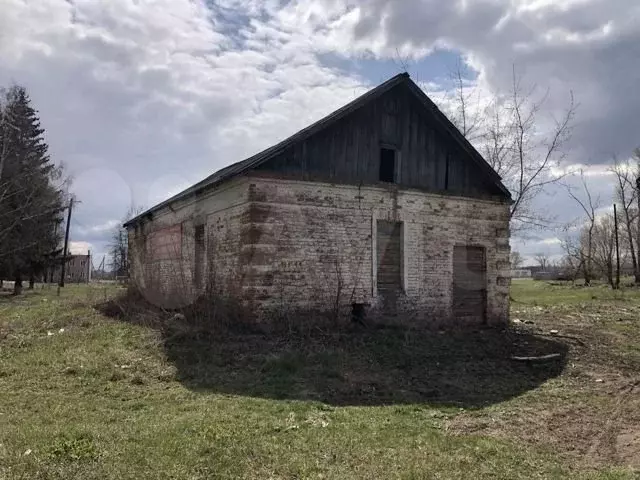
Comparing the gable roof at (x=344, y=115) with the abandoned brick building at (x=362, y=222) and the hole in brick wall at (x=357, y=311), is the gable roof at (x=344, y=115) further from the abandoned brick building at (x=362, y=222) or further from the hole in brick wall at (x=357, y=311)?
the hole in brick wall at (x=357, y=311)

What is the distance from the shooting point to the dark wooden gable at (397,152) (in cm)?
1380

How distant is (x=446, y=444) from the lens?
21.0 feet

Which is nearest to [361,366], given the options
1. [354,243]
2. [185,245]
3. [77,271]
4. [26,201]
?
[354,243]

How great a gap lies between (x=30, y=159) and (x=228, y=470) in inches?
1307

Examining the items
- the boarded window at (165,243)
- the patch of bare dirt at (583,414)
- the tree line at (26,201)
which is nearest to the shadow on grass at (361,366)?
the patch of bare dirt at (583,414)

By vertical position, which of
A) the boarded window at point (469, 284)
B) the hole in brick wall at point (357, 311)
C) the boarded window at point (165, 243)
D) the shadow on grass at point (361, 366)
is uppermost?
the boarded window at point (165, 243)

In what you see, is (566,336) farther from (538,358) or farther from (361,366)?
(361,366)

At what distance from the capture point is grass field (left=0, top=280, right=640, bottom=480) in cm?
566

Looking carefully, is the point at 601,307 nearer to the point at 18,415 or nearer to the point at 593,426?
the point at 593,426

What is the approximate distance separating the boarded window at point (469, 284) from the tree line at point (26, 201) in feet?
70.7

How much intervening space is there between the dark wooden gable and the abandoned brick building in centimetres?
3

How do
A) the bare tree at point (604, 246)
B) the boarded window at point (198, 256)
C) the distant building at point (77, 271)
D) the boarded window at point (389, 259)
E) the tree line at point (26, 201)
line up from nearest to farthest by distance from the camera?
1. the boarded window at point (389, 259)
2. the boarded window at point (198, 256)
3. the tree line at point (26, 201)
4. the bare tree at point (604, 246)
5. the distant building at point (77, 271)

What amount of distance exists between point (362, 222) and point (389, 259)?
4.20 ft

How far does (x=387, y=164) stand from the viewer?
15266 millimetres
